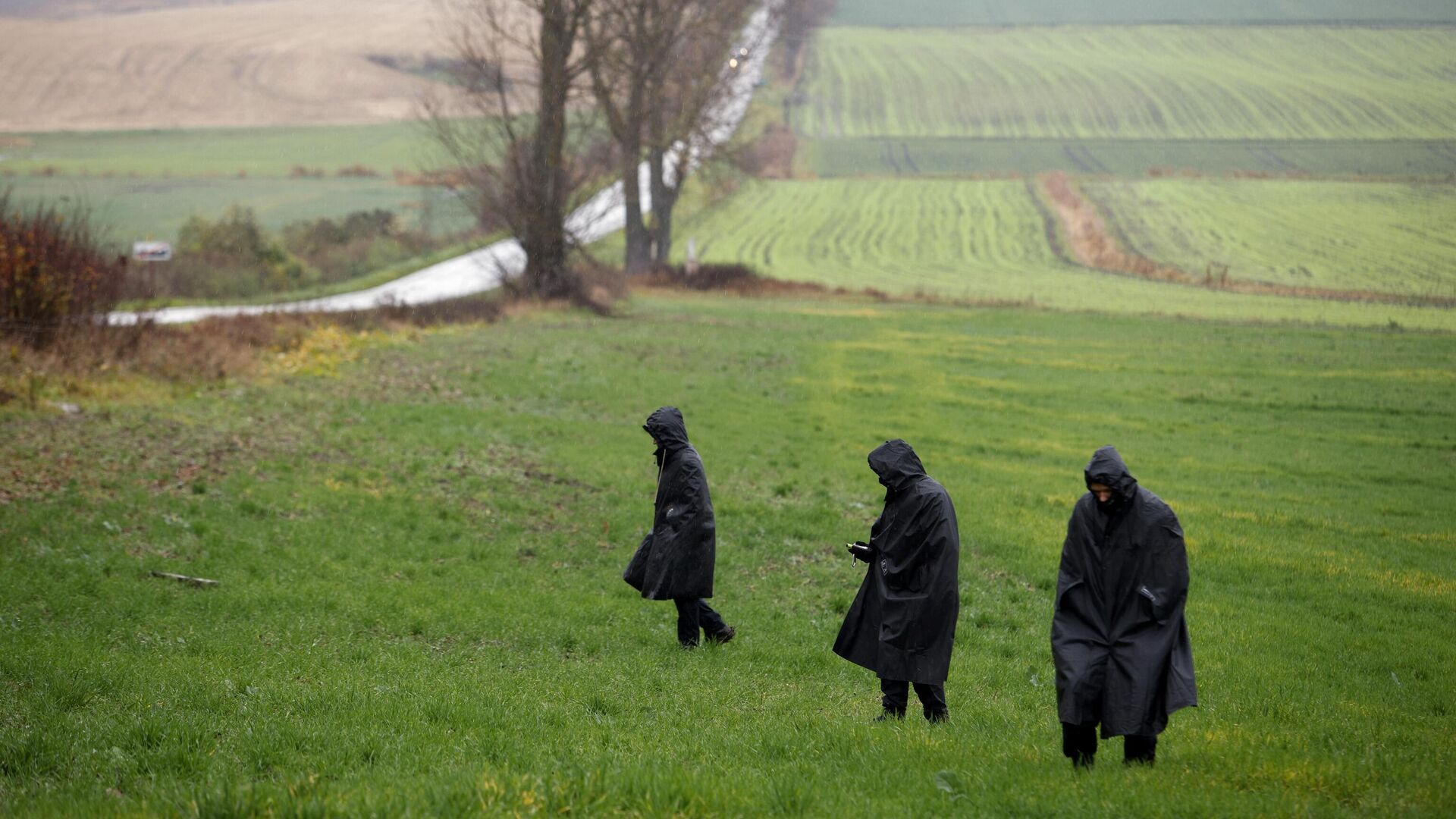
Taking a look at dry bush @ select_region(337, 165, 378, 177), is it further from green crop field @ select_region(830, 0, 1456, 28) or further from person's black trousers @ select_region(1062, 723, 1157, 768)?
person's black trousers @ select_region(1062, 723, 1157, 768)

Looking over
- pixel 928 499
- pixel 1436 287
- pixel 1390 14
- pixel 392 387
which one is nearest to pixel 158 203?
pixel 392 387

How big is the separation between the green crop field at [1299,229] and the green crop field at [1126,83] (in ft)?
19.3

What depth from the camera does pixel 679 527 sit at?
1108 cm

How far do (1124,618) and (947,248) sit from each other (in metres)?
61.6

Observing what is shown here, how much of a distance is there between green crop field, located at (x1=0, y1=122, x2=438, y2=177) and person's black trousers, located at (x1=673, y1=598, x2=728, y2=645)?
69.5 metres

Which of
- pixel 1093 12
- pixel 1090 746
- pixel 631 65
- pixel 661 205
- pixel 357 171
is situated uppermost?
pixel 1093 12

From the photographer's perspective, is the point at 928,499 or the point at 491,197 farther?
the point at 491,197

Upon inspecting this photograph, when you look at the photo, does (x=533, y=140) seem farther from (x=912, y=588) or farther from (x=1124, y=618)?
(x=1124, y=618)

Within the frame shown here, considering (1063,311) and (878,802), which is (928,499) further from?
(1063,311)

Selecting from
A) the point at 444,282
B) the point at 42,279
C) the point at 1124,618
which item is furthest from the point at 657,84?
the point at 1124,618

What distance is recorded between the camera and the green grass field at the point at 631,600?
700 centimetres

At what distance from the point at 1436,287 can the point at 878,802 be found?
40.3 m

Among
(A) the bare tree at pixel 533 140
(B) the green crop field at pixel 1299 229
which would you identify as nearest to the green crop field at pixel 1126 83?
(B) the green crop field at pixel 1299 229

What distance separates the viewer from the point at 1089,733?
7.62m
